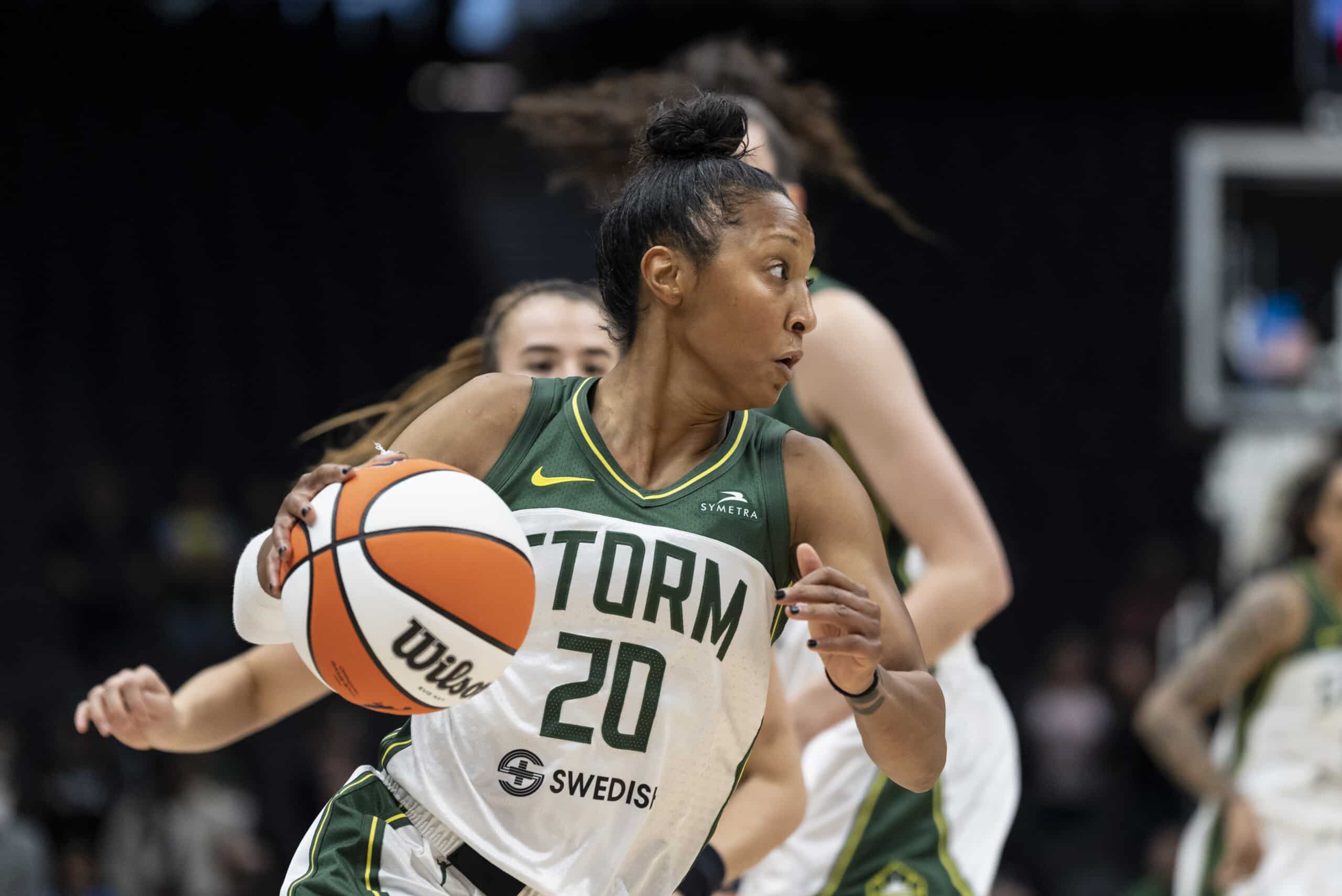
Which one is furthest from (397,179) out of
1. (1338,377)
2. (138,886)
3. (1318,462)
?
(1318,462)

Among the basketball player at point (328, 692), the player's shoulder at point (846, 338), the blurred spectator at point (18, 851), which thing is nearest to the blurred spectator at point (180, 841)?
the blurred spectator at point (18, 851)

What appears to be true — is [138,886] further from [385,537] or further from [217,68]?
[385,537]

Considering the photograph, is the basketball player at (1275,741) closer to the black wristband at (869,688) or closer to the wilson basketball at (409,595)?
the black wristband at (869,688)

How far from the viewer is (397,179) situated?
15789mm

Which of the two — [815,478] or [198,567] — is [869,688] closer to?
[815,478]

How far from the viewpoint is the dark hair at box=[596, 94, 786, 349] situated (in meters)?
2.53

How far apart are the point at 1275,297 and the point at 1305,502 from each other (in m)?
5.31

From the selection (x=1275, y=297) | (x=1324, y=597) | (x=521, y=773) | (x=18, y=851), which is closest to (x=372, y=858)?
(x=521, y=773)

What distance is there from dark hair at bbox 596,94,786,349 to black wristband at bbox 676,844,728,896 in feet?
3.16

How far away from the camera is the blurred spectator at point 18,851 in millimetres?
9508

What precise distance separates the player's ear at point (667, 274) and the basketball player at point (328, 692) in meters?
0.21

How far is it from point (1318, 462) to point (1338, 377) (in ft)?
16.9

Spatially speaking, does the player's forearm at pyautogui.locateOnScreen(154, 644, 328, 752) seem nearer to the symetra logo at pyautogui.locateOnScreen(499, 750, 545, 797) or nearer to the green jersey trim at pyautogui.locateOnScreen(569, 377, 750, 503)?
the symetra logo at pyautogui.locateOnScreen(499, 750, 545, 797)

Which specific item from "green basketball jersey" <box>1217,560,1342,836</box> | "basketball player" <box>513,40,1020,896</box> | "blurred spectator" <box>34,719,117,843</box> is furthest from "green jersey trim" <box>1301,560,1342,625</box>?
"blurred spectator" <box>34,719,117,843</box>
